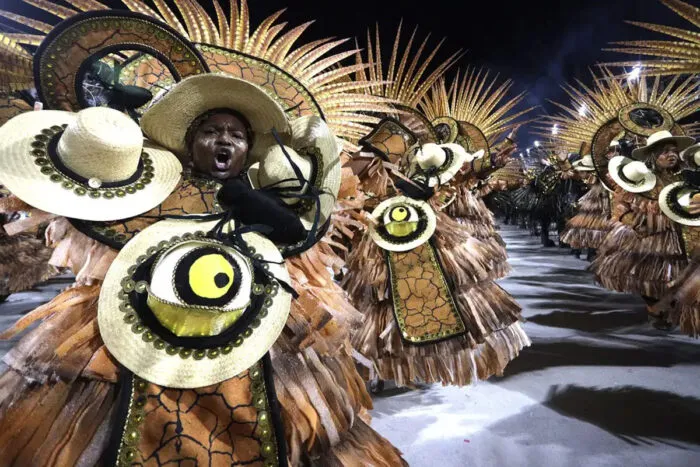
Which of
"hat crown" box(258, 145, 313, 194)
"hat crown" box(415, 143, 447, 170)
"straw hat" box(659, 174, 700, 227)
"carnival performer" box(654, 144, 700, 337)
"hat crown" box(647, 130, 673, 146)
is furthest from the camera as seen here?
"hat crown" box(647, 130, 673, 146)

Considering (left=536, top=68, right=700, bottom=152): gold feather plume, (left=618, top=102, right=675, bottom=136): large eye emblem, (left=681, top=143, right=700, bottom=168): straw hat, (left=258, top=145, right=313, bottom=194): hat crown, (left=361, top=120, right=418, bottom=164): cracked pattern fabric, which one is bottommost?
(left=258, top=145, right=313, bottom=194): hat crown

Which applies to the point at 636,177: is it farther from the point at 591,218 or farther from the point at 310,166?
the point at 310,166

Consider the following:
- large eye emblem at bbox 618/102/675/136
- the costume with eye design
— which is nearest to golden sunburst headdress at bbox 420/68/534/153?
large eye emblem at bbox 618/102/675/136

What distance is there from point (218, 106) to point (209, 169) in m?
0.18

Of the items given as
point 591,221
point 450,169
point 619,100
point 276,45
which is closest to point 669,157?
point 619,100

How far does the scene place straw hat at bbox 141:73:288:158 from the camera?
3.46ft

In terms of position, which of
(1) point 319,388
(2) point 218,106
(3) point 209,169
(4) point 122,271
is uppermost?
(2) point 218,106

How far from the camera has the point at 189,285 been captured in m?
0.82

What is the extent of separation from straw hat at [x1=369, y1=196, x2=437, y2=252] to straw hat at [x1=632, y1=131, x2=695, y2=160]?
2.69 meters

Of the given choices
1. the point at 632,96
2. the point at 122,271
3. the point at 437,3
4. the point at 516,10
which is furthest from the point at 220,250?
the point at 516,10

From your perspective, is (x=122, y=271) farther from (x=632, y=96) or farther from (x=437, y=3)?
(x=437, y=3)

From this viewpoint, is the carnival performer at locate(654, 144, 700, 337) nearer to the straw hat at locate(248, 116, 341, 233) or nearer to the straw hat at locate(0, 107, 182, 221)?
the straw hat at locate(248, 116, 341, 233)

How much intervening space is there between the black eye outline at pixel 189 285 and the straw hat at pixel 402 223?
6.12ft

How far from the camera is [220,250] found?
2.96ft
